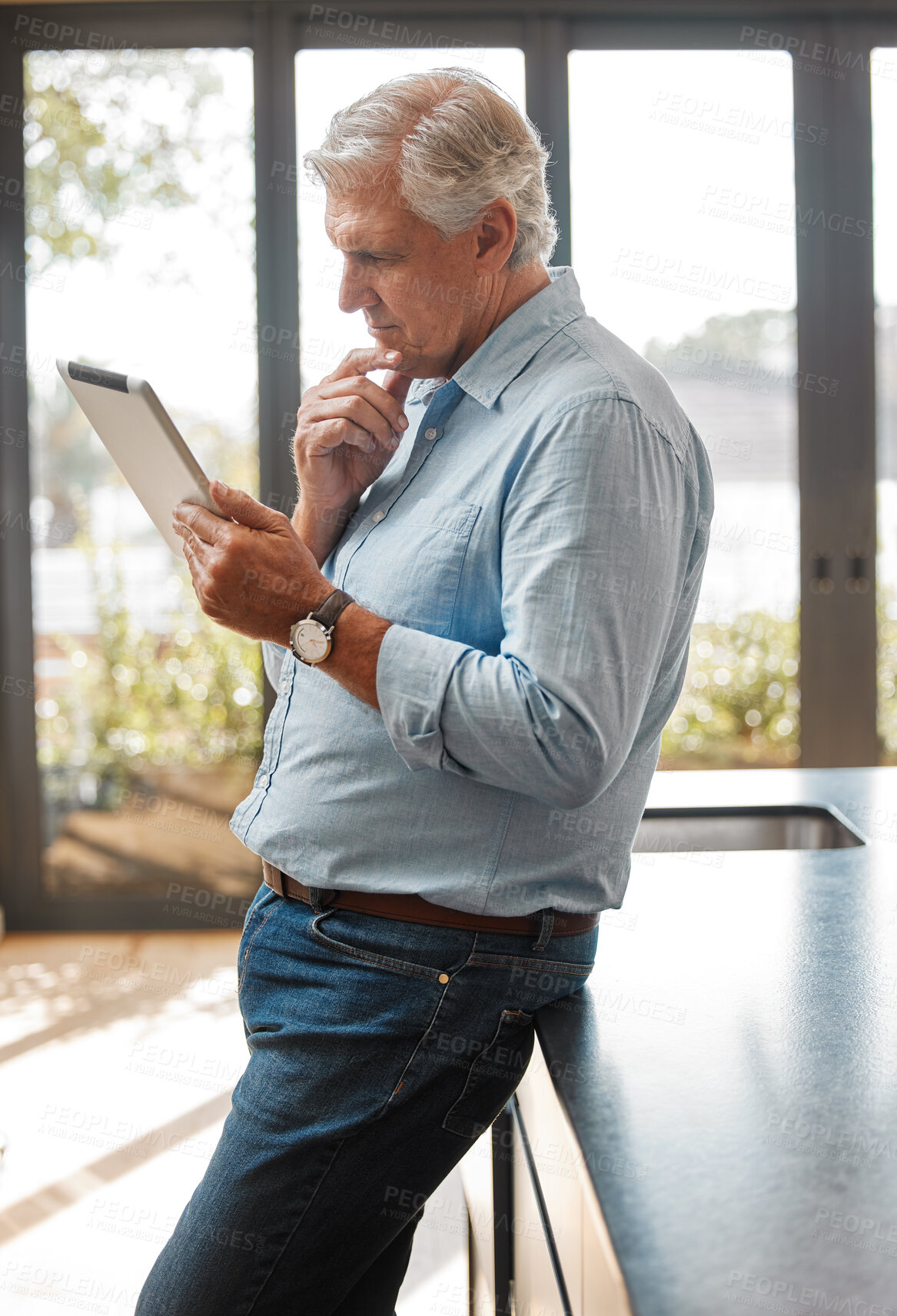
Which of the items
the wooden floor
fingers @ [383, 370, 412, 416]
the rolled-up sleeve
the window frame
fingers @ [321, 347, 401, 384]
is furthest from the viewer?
the window frame

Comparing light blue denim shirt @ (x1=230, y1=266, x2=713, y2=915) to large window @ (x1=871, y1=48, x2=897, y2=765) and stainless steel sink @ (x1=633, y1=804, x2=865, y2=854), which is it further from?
large window @ (x1=871, y1=48, x2=897, y2=765)

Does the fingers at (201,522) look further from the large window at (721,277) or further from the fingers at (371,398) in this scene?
the large window at (721,277)

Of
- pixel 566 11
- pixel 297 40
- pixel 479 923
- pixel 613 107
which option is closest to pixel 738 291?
pixel 613 107

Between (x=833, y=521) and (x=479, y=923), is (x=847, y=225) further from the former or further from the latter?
(x=479, y=923)

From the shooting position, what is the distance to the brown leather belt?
0.95 m

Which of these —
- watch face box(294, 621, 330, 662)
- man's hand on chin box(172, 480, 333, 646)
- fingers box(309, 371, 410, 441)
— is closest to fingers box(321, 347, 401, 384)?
fingers box(309, 371, 410, 441)

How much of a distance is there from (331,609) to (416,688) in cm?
12

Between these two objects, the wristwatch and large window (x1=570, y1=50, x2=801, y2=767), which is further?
large window (x1=570, y1=50, x2=801, y2=767)

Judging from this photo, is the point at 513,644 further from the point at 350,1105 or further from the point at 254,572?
the point at 350,1105

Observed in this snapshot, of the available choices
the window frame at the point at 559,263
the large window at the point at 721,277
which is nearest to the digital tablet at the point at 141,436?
the window frame at the point at 559,263

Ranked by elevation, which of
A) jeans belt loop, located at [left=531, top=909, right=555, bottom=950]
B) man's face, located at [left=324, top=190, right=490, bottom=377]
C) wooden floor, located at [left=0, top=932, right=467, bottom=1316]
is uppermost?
man's face, located at [left=324, top=190, right=490, bottom=377]

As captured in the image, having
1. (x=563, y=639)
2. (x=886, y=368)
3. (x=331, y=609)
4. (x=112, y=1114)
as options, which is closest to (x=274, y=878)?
(x=331, y=609)

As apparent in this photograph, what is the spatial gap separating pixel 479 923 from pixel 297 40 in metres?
3.29

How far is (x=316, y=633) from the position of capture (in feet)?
3.02
